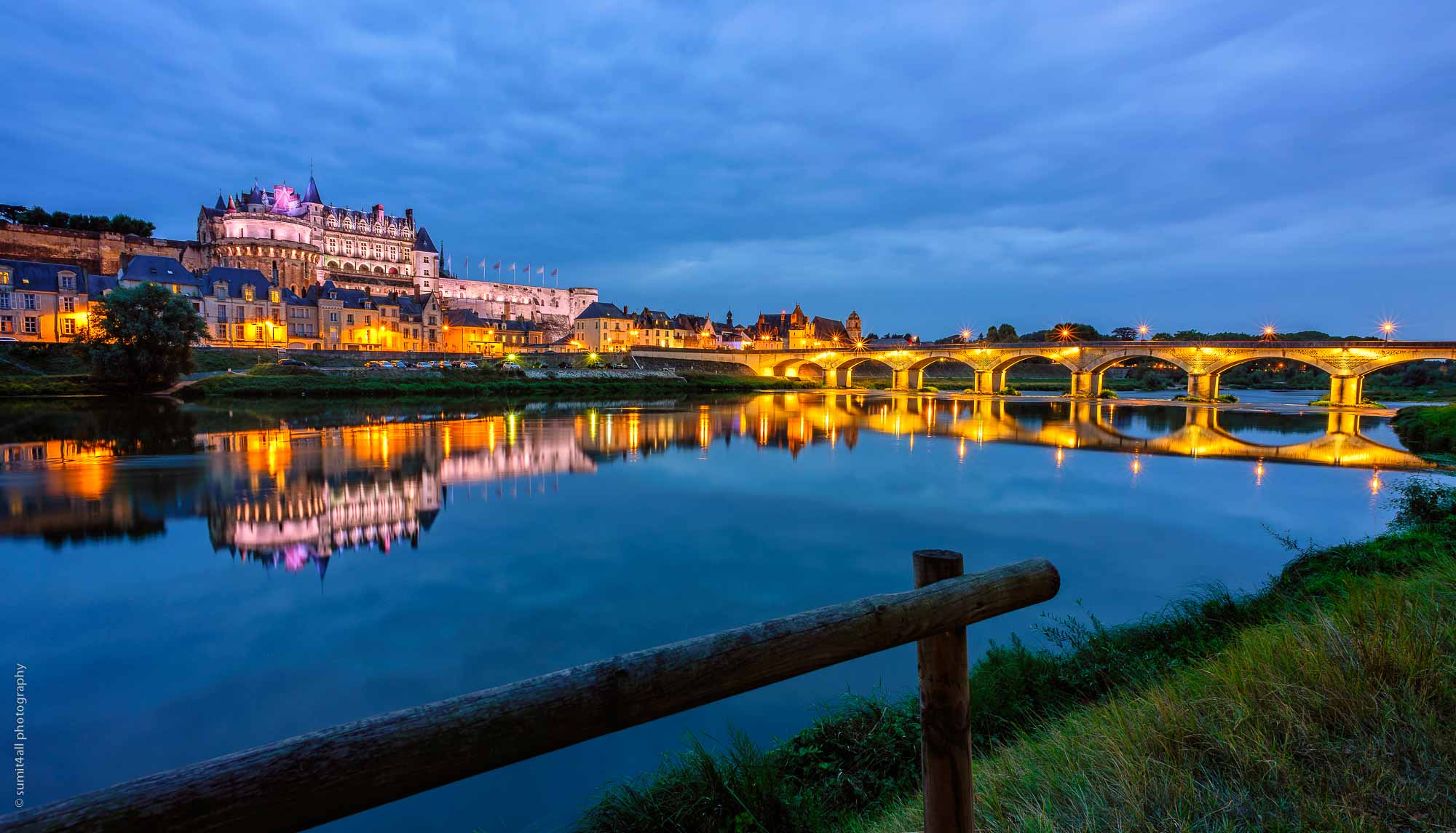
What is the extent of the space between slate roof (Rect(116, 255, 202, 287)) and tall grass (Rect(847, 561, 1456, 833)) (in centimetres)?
7613

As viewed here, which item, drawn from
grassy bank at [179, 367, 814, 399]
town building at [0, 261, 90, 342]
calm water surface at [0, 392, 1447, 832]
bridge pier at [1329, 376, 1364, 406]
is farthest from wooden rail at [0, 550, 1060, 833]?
town building at [0, 261, 90, 342]

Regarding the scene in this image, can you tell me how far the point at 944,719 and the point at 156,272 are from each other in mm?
78547

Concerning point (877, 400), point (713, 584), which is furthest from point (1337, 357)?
point (713, 584)

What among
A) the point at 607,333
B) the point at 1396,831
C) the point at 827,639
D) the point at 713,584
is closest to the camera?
the point at 827,639

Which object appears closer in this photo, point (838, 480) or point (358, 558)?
point (358, 558)

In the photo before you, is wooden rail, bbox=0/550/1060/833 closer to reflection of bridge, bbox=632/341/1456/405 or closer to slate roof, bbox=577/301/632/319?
reflection of bridge, bbox=632/341/1456/405

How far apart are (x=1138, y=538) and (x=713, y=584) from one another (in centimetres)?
932

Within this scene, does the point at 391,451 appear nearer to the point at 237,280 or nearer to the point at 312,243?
the point at 237,280

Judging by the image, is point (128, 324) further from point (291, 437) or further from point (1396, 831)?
point (1396, 831)

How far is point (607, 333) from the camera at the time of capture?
94.5 meters

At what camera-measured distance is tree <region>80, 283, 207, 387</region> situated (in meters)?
42.2

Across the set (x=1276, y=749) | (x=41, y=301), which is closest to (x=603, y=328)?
(x=41, y=301)

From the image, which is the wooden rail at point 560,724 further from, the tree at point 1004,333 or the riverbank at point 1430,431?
the tree at point 1004,333

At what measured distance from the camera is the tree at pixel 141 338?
4219 cm
